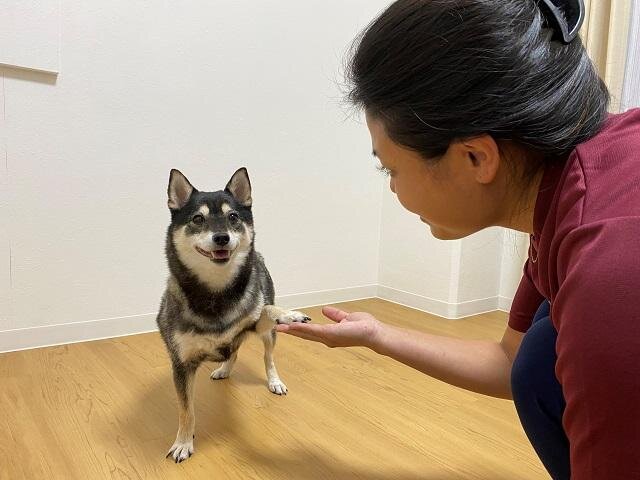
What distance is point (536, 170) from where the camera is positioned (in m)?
0.61

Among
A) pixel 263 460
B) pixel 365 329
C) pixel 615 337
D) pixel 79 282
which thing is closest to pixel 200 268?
pixel 263 460

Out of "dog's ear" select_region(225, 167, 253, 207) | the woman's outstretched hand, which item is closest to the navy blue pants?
the woman's outstretched hand

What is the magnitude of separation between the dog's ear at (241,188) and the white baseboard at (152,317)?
896 mm

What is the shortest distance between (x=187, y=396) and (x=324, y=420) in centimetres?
40

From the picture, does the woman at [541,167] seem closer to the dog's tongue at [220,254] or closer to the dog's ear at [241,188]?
the dog's tongue at [220,254]

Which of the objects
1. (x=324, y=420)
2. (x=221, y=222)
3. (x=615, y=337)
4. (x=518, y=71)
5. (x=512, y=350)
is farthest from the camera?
(x=221, y=222)

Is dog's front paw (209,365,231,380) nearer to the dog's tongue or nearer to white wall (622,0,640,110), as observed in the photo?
the dog's tongue

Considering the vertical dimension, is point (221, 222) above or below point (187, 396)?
above

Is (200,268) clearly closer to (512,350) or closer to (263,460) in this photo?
(263,460)

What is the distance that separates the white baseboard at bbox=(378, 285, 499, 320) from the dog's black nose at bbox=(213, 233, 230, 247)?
58.8 inches

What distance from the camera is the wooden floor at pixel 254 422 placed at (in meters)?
1.20

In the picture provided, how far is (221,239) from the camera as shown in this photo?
1484 millimetres

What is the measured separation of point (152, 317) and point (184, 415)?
1050mm

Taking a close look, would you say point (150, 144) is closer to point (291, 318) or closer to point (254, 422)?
point (291, 318)
